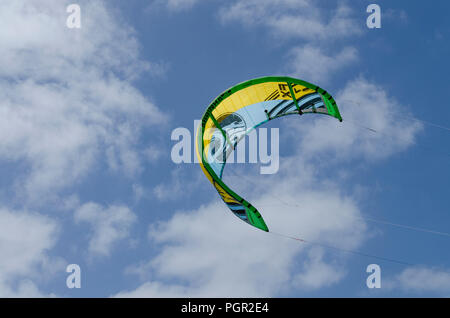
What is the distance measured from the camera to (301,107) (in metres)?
24.5

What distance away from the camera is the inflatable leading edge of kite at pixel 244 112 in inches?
864

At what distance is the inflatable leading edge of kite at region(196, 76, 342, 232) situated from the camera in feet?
72.0

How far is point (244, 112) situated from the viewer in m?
24.4

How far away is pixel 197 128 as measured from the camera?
22.8 meters

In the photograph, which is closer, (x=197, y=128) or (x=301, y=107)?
(x=197, y=128)
